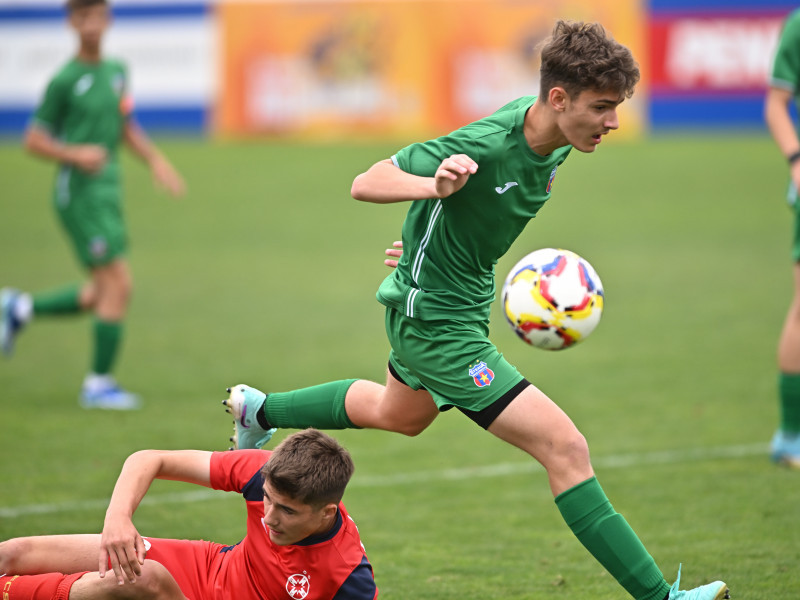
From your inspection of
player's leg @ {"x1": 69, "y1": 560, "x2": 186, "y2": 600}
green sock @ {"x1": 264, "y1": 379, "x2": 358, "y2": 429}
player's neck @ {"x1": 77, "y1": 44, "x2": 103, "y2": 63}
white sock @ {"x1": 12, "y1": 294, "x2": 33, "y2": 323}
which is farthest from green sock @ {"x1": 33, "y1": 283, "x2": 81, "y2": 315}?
player's leg @ {"x1": 69, "y1": 560, "x2": 186, "y2": 600}

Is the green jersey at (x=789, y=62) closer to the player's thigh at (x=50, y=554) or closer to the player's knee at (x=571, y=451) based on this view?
the player's knee at (x=571, y=451)

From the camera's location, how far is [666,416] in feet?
24.2

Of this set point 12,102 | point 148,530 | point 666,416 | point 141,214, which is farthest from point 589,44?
point 12,102

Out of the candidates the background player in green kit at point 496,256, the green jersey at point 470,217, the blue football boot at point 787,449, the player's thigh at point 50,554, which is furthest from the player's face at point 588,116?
the blue football boot at point 787,449

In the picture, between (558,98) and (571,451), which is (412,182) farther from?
(571,451)

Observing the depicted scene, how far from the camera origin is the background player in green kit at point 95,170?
793 cm

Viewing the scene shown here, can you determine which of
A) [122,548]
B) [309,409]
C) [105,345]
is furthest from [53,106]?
[122,548]

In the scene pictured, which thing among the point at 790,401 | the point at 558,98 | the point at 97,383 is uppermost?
the point at 558,98

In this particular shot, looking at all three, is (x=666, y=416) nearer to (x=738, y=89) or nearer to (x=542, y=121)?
(x=542, y=121)

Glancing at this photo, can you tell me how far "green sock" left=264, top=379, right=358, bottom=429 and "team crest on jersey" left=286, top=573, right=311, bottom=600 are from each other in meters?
0.96

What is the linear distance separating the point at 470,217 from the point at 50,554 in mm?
1926

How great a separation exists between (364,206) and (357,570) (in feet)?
47.2

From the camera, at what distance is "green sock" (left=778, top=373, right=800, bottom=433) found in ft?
20.2

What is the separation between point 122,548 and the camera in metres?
Answer: 3.62
